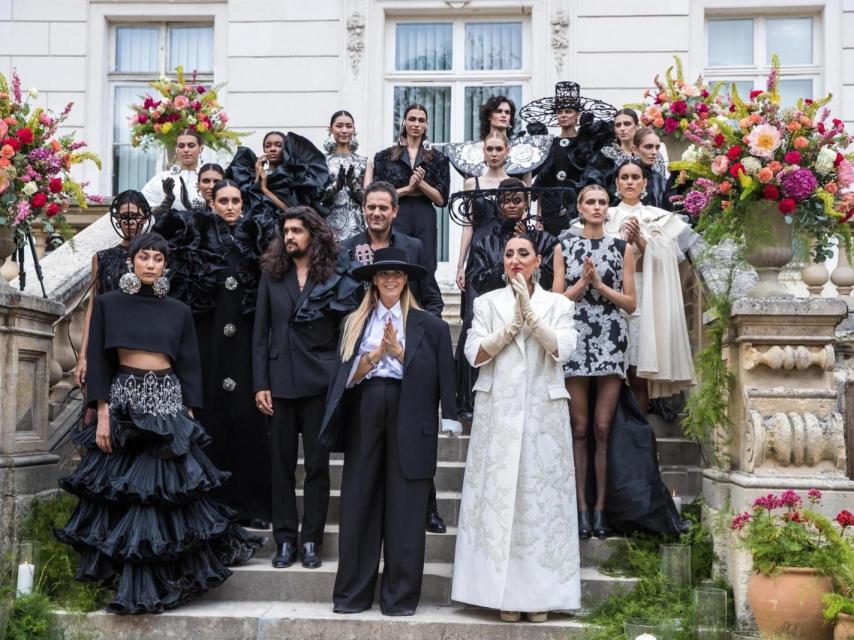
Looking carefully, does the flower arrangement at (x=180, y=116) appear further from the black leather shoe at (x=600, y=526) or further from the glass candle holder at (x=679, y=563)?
the glass candle holder at (x=679, y=563)

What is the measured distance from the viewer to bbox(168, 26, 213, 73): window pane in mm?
13172

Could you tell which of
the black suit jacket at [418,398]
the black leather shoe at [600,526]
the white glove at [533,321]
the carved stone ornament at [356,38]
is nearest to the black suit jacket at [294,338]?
the black suit jacket at [418,398]

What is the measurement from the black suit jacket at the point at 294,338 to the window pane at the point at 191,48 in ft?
24.0

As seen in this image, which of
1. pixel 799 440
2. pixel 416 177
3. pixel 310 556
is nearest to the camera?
pixel 799 440

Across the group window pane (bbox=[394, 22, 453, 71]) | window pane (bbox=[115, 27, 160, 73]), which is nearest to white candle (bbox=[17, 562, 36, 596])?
window pane (bbox=[394, 22, 453, 71])

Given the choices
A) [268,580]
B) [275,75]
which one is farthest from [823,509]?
[275,75]

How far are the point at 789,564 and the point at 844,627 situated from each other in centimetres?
42

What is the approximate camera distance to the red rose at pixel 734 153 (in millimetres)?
5965

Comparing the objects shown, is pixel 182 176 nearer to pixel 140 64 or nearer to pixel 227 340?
pixel 227 340

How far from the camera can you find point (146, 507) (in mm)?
5914

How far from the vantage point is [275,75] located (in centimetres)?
1263

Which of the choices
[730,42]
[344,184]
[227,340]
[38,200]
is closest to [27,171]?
[38,200]

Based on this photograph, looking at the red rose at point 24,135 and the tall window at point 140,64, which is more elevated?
the tall window at point 140,64

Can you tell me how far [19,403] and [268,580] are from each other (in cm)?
190
